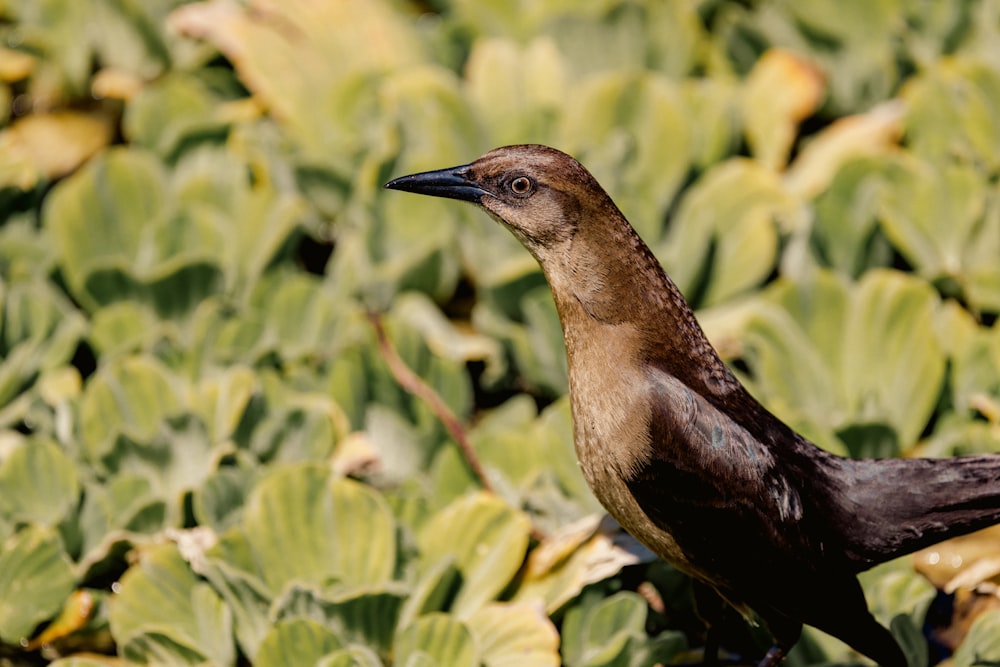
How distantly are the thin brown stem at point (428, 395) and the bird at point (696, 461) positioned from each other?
672mm

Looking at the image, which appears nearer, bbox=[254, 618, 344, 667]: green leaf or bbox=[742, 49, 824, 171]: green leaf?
bbox=[254, 618, 344, 667]: green leaf

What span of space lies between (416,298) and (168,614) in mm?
1386

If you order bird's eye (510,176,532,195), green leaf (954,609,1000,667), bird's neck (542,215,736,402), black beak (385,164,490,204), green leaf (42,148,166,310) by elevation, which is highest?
bird's eye (510,176,532,195)

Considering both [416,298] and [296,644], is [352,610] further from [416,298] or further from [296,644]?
[416,298]

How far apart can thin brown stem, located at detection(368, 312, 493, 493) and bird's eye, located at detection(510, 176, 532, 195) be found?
0.88 metres

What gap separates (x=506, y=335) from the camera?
4227 millimetres

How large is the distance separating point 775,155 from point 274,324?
6.44 feet

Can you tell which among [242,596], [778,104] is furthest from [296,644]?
[778,104]

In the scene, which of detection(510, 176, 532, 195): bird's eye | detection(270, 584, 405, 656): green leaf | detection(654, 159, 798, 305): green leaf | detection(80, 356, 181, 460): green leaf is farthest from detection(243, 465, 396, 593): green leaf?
detection(654, 159, 798, 305): green leaf

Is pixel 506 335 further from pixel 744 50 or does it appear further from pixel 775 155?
pixel 744 50

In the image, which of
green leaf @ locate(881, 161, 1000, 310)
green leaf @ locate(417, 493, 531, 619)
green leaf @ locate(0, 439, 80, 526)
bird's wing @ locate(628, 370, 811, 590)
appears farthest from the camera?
green leaf @ locate(881, 161, 1000, 310)

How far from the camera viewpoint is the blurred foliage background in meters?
3.34

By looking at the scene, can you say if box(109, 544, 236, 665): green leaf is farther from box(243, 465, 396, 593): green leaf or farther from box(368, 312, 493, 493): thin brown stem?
box(368, 312, 493, 493): thin brown stem

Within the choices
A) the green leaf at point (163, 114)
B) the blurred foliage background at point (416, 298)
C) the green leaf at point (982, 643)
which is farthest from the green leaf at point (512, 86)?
the green leaf at point (982, 643)
